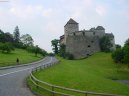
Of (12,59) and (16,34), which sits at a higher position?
(16,34)

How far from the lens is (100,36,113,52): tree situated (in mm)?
114062

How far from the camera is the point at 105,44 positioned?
11544 cm

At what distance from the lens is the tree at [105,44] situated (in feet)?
374

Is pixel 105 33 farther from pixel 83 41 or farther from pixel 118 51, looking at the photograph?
pixel 118 51

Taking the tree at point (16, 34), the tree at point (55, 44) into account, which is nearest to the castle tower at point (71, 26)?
the tree at point (55, 44)

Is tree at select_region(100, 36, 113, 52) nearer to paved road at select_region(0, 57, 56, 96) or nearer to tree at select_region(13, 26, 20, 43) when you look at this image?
tree at select_region(13, 26, 20, 43)

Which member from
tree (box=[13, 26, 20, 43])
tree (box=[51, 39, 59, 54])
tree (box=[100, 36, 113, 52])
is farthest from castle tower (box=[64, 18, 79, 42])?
tree (box=[13, 26, 20, 43])

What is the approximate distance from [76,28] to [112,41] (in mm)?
18893

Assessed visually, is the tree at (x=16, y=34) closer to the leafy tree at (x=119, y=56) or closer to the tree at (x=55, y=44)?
the tree at (x=55, y=44)

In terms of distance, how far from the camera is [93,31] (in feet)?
396

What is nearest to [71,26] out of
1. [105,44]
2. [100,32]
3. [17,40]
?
[100,32]

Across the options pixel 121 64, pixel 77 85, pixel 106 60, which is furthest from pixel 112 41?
pixel 77 85

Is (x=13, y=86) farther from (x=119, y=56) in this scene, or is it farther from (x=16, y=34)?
(x=16, y=34)

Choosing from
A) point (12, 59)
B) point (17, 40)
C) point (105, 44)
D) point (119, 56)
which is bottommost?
point (12, 59)
